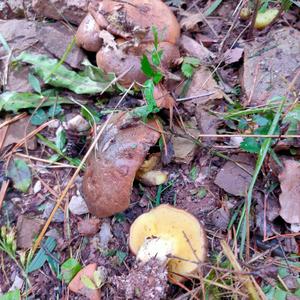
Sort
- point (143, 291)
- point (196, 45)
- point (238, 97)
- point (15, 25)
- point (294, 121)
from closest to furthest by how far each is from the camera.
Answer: point (143, 291) < point (294, 121) < point (238, 97) < point (196, 45) < point (15, 25)

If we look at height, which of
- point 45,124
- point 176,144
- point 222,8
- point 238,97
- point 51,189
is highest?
point 222,8

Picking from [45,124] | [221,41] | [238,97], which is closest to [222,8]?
[221,41]

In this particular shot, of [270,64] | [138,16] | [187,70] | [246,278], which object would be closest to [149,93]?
[187,70]

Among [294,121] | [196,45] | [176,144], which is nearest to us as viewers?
[294,121]

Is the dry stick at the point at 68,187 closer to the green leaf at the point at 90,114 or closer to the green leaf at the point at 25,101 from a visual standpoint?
the green leaf at the point at 90,114

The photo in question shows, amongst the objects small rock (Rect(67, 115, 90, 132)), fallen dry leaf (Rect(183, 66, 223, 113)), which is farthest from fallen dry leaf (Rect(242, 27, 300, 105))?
small rock (Rect(67, 115, 90, 132))

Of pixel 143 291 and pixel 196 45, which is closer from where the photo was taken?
pixel 143 291

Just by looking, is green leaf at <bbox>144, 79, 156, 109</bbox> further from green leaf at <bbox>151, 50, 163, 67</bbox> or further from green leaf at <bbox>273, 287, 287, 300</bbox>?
green leaf at <bbox>273, 287, 287, 300</bbox>

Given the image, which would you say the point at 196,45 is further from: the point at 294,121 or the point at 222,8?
the point at 294,121
